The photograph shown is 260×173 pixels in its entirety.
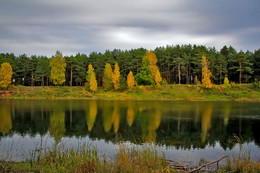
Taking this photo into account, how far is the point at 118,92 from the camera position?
67562 mm

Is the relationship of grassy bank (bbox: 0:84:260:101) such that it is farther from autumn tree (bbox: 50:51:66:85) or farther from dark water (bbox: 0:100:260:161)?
dark water (bbox: 0:100:260:161)

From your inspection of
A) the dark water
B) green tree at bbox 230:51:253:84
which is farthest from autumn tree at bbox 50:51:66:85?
green tree at bbox 230:51:253:84

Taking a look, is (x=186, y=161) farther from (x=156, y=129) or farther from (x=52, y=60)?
(x=52, y=60)

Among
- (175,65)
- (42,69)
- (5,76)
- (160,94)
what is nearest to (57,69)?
(42,69)

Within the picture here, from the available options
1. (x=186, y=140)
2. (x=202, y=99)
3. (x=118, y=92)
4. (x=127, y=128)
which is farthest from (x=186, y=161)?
(x=118, y=92)

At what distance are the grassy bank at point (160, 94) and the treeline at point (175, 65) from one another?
7737 millimetres

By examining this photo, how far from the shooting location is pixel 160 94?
63531 mm

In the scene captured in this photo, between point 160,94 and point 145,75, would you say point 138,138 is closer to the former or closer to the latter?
point 160,94

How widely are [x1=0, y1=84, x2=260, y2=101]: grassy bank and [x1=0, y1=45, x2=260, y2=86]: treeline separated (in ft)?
25.4

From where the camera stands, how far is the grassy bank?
198 feet

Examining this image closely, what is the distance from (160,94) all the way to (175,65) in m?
23.5

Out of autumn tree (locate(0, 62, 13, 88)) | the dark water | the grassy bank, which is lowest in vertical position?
the dark water

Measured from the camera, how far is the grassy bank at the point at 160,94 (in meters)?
60.3

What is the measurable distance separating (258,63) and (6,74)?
87.5 m
